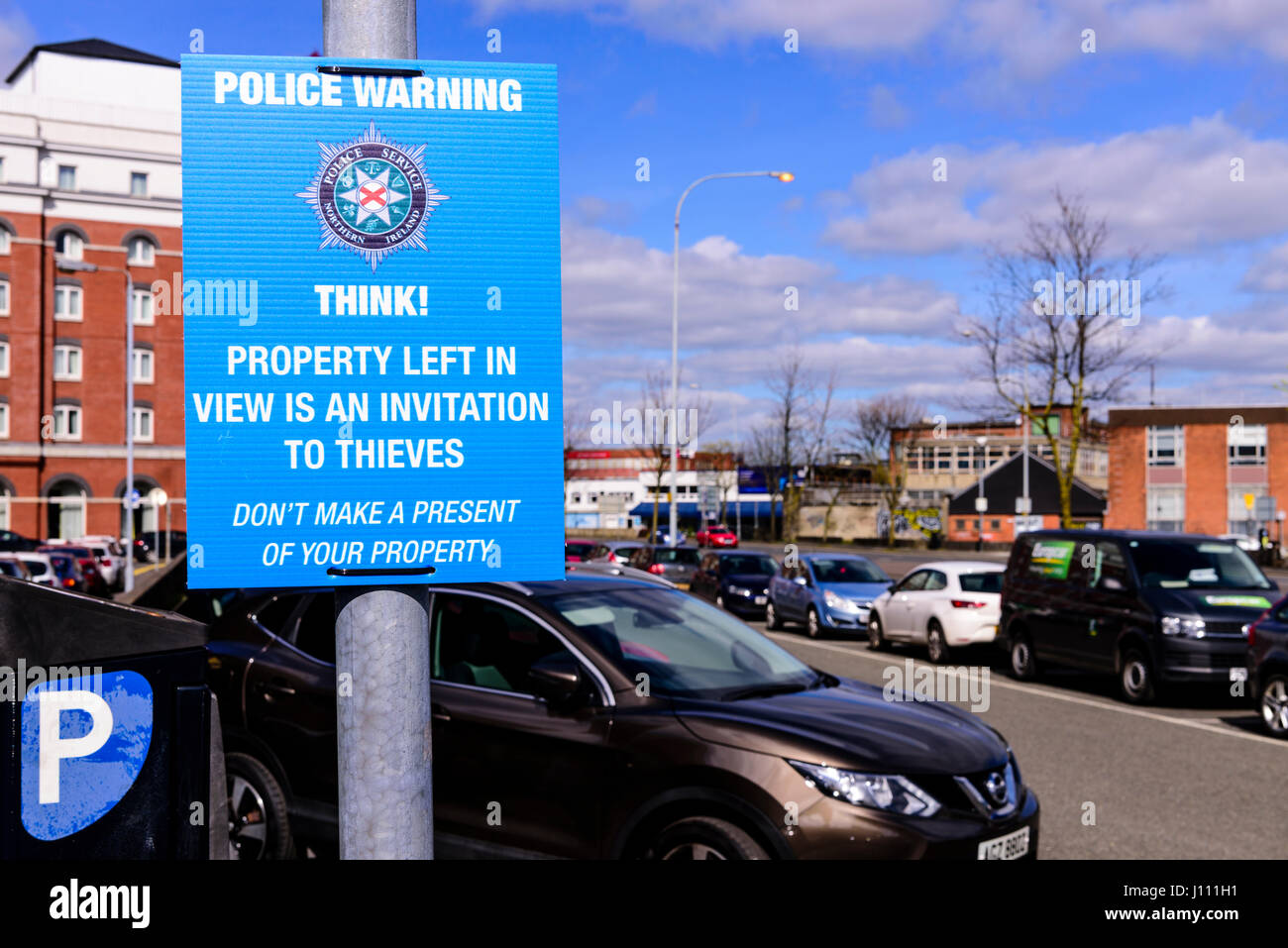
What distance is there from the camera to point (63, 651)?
2350 mm

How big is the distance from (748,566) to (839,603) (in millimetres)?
6133

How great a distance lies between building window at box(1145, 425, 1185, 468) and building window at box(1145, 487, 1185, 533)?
5.50ft

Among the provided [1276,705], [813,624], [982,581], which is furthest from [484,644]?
[813,624]

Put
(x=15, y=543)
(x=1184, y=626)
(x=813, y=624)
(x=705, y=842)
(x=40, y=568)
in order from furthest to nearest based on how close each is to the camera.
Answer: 1. (x=15, y=543)
2. (x=40, y=568)
3. (x=813, y=624)
4. (x=1184, y=626)
5. (x=705, y=842)

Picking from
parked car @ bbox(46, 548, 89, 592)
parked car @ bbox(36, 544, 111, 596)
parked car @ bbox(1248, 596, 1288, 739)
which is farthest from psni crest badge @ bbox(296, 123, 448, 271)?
parked car @ bbox(46, 548, 89, 592)

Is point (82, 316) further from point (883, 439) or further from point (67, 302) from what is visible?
point (883, 439)

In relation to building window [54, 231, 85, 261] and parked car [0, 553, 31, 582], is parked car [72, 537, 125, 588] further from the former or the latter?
building window [54, 231, 85, 261]

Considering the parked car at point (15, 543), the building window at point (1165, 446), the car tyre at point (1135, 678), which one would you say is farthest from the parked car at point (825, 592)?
the building window at point (1165, 446)

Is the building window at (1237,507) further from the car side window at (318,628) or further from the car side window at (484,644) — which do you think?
the car side window at (484,644)

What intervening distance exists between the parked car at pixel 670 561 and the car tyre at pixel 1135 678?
18342mm

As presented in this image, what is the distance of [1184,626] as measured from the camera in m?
13.3

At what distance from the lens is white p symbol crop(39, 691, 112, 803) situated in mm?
2359

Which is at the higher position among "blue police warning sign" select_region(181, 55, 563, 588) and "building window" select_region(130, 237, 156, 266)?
"building window" select_region(130, 237, 156, 266)
